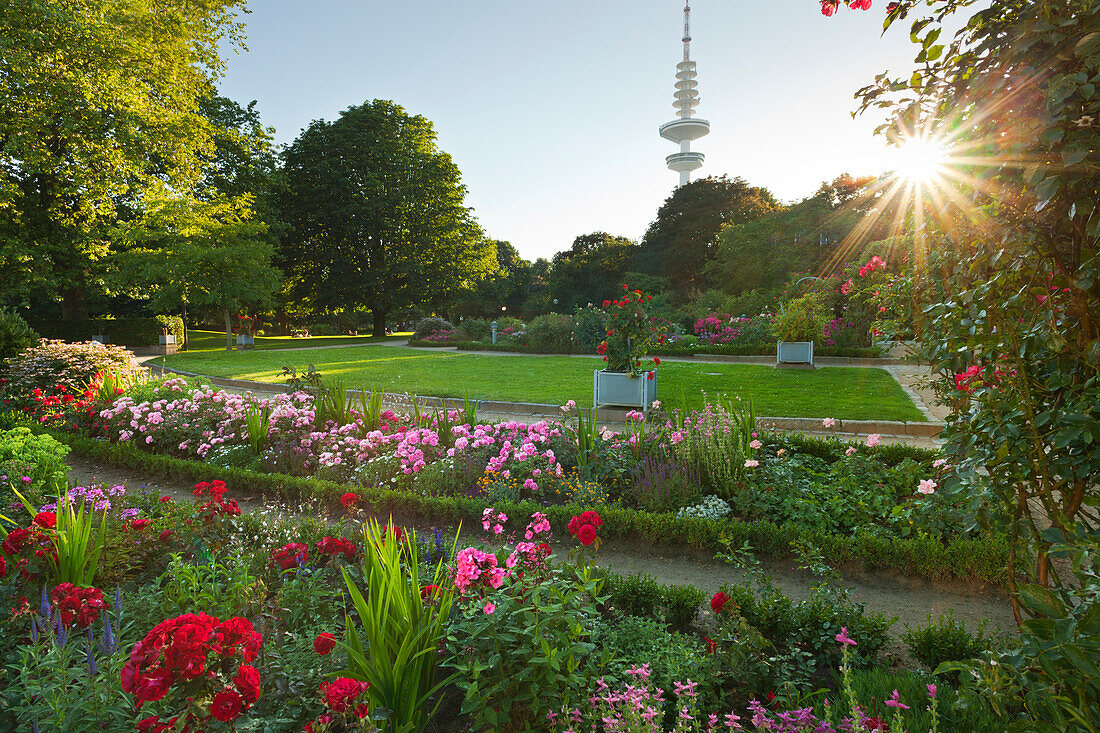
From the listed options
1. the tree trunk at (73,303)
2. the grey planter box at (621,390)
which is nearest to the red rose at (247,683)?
the grey planter box at (621,390)

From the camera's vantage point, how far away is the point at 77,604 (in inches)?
81.5

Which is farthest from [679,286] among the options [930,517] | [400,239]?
[930,517]

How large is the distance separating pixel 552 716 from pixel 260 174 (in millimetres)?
31552

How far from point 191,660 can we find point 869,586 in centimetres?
377

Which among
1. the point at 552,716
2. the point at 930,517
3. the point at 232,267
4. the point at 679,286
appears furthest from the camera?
the point at 679,286

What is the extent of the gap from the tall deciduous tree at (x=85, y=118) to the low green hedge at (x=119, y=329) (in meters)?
2.49

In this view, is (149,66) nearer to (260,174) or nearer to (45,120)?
(45,120)

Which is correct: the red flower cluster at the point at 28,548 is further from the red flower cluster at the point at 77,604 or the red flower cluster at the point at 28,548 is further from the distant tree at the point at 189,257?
the distant tree at the point at 189,257

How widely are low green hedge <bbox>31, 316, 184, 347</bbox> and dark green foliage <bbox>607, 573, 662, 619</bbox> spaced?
1146 inches

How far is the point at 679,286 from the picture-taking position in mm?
39219

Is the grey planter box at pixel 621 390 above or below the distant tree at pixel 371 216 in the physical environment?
below

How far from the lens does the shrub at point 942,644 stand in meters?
2.53

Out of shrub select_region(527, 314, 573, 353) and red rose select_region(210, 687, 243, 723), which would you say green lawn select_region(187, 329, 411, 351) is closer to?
shrub select_region(527, 314, 573, 353)

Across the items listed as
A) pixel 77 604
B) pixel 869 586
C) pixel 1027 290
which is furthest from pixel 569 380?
pixel 1027 290
